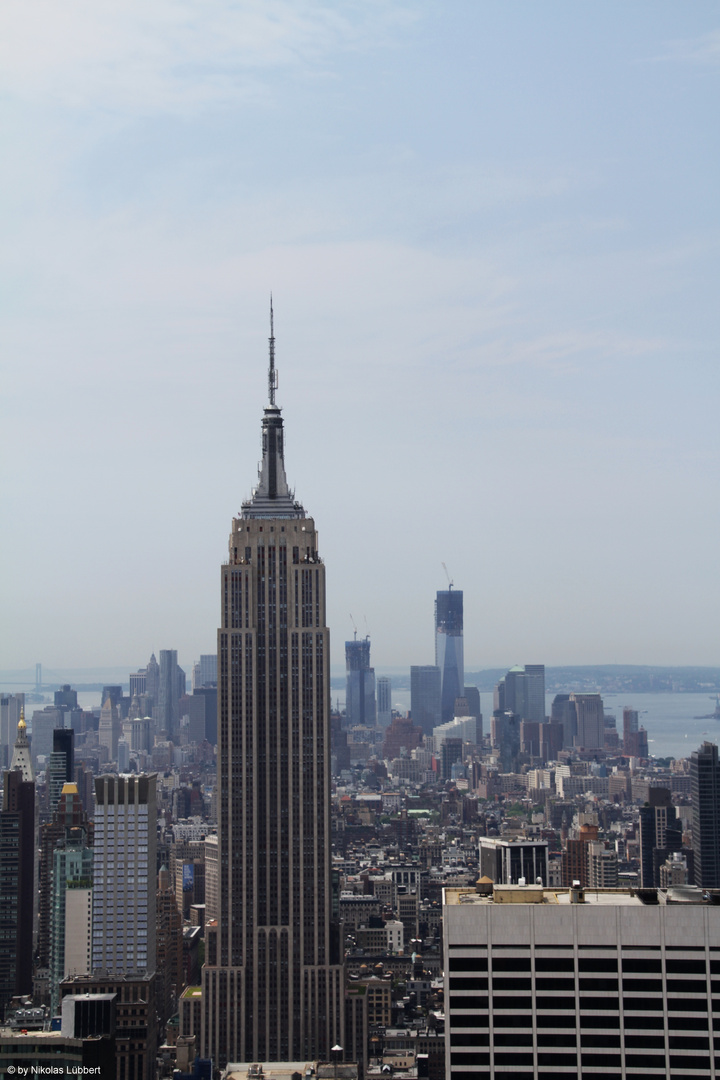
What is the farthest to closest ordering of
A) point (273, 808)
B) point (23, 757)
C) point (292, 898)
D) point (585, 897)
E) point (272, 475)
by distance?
point (23, 757) < point (272, 475) < point (273, 808) < point (292, 898) < point (585, 897)

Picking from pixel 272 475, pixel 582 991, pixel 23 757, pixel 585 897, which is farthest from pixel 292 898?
pixel 582 991

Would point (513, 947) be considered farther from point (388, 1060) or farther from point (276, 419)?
point (276, 419)

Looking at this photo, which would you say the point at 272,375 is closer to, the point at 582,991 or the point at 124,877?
the point at 124,877

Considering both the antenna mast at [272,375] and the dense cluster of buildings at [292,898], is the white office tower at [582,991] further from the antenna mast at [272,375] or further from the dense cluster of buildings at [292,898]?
the antenna mast at [272,375]

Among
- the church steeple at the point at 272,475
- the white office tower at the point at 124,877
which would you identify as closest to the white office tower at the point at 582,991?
the white office tower at the point at 124,877

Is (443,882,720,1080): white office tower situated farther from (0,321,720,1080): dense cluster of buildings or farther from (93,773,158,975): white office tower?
(93,773,158,975): white office tower

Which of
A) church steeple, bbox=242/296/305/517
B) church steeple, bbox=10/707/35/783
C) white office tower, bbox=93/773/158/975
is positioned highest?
church steeple, bbox=242/296/305/517

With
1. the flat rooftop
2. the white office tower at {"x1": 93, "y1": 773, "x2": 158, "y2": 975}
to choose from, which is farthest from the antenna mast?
the flat rooftop
